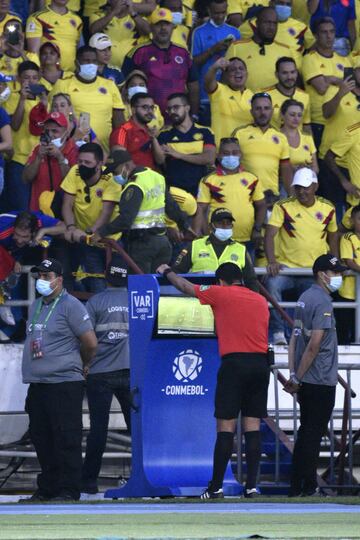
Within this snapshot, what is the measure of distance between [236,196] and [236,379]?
4614 mm

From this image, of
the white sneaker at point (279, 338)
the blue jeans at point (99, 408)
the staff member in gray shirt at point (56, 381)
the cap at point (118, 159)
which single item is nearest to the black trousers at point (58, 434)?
the staff member in gray shirt at point (56, 381)

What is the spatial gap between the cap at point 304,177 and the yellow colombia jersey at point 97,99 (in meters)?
2.18

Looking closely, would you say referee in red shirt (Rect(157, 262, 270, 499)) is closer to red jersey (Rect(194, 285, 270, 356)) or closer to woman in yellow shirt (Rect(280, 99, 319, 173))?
red jersey (Rect(194, 285, 270, 356))

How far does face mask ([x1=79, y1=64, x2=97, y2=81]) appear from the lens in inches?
666

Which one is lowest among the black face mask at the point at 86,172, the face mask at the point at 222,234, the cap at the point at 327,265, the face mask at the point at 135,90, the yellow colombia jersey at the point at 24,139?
the cap at the point at 327,265

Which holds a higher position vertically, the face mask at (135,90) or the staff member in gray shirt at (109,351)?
the face mask at (135,90)

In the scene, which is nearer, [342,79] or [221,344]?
[221,344]

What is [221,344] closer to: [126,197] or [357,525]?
[126,197]

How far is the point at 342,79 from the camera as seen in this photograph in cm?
1834

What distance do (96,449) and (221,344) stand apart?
1803mm

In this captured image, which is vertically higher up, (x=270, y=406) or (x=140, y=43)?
(x=140, y=43)

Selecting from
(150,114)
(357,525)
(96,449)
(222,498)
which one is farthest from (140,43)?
(357,525)

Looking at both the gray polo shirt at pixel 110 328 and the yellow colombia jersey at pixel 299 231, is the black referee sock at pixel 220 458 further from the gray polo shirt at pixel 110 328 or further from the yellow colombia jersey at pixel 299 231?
the yellow colombia jersey at pixel 299 231

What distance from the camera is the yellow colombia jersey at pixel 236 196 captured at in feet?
52.6
